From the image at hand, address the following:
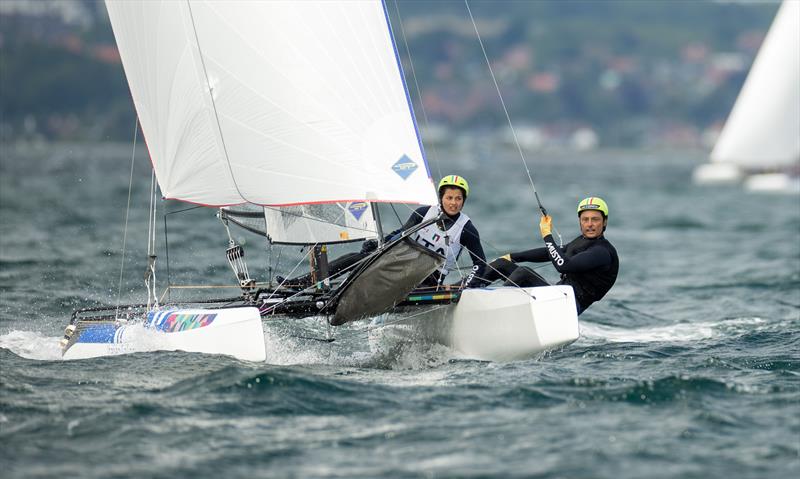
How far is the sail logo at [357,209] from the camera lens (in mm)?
8406

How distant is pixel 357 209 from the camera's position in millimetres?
8445

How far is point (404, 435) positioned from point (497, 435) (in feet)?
1.57

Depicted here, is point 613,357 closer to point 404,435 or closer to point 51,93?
point 404,435

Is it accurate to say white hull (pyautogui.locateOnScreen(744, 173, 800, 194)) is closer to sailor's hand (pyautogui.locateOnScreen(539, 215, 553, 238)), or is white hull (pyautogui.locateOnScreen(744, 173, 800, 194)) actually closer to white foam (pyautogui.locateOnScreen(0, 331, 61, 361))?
sailor's hand (pyautogui.locateOnScreen(539, 215, 553, 238))

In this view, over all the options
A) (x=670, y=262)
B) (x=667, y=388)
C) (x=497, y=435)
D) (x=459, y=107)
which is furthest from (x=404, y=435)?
(x=459, y=107)

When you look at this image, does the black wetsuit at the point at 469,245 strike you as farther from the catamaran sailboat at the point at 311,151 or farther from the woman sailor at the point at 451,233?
the catamaran sailboat at the point at 311,151

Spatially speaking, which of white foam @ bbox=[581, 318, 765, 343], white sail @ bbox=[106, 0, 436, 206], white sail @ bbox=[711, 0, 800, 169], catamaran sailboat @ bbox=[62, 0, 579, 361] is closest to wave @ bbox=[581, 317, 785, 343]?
white foam @ bbox=[581, 318, 765, 343]

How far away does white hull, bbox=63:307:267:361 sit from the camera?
24.7ft

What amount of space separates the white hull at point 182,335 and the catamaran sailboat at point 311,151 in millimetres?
10

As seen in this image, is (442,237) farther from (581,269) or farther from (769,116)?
(769,116)

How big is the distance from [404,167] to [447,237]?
675 mm

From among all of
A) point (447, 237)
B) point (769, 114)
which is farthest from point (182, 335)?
point (769, 114)

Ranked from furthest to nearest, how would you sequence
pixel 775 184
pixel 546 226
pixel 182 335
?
1. pixel 775 184
2. pixel 546 226
3. pixel 182 335

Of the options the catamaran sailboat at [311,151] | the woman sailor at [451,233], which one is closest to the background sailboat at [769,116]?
the woman sailor at [451,233]
